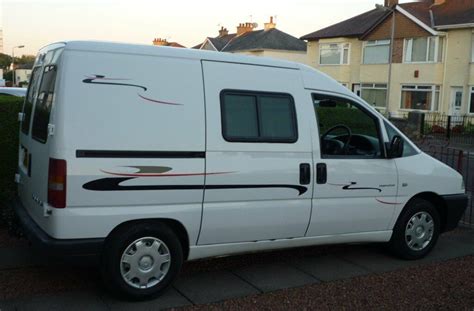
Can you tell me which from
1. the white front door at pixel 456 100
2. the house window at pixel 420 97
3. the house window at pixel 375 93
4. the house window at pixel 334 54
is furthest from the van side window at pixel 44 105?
the house window at pixel 334 54

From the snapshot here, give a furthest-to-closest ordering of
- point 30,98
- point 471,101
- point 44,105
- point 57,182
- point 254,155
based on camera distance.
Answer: point 471,101 < point 30,98 < point 254,155 < point 44,105 < point 57,182

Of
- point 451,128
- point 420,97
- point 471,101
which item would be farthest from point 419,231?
point 420,97

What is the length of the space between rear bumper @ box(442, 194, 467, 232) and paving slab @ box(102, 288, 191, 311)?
131 inches

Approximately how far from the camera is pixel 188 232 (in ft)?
15.4

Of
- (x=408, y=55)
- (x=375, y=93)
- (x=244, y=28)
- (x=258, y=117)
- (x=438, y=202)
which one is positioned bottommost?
(x=438, y=202)

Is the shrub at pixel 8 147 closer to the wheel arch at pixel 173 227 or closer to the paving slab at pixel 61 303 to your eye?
the paving slab at pixel 61 303

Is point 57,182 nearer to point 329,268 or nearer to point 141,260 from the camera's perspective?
point 141,260

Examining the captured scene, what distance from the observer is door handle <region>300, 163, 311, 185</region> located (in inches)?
200

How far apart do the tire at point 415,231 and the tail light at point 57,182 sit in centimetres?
360

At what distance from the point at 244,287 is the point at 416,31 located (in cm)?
2919

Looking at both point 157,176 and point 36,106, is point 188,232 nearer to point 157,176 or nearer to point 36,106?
point 157,176

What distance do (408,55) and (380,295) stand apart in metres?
29.0

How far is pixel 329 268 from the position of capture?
5.64m

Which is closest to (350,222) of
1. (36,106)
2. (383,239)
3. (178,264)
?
(383,239)
